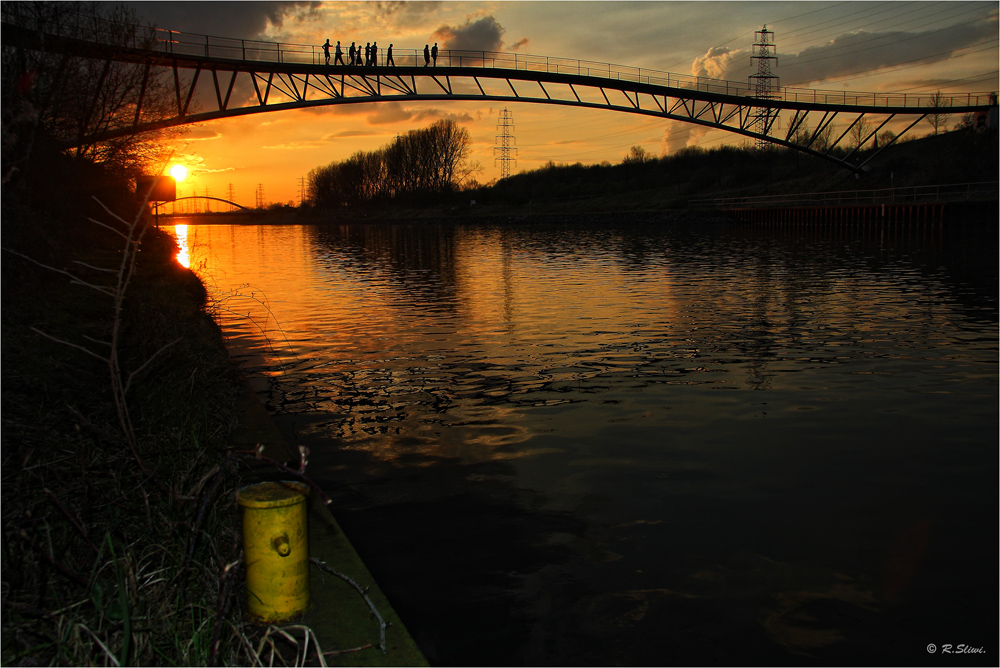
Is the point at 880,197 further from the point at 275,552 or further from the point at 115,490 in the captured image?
the point at 275,552

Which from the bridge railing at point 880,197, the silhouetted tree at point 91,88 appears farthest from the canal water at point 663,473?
the bridge railing at point 880,197

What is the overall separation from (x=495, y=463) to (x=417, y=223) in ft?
370

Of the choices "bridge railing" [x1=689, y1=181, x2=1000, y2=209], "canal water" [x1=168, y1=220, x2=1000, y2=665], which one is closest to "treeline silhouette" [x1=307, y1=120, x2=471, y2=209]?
"bridge railing" [x1=689, y1=181, x2=1000, y2=209]

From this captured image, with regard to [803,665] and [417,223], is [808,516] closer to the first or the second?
[803,665]

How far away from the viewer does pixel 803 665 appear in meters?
3.83

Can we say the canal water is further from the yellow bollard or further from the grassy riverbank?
the grassy riverbank

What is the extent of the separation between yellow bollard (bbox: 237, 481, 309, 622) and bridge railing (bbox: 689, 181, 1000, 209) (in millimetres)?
52478

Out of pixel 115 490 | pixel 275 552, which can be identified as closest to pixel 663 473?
pixel 275 552

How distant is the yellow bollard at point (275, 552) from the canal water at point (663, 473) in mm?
894

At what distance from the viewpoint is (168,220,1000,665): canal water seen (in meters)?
4.23

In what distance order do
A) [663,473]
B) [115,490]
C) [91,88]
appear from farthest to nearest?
1. [91,88]
2. [663,473]
3. [115,490]

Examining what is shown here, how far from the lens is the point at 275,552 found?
12.0 ft

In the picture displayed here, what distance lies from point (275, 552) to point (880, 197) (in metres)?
62.7

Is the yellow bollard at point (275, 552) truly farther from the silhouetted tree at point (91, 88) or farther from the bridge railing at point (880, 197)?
the bridge railing at point (880, 197)
